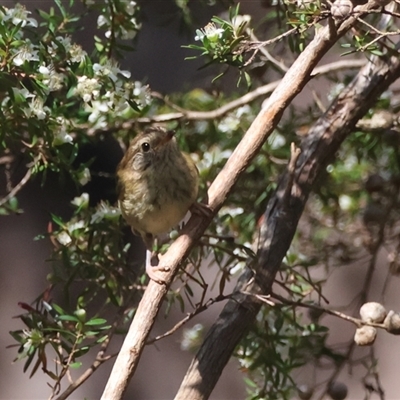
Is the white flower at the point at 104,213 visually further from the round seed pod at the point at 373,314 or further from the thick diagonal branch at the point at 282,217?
the round seed pod at the point at 373,314

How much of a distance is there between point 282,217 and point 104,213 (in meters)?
0.35

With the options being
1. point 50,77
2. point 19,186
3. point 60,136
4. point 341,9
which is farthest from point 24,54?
point 341,9

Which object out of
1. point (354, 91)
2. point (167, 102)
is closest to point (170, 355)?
point (167, 102)

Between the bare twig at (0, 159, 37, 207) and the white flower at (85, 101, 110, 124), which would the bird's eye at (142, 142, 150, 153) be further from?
the bare twig at (0, 159, 37, 207)

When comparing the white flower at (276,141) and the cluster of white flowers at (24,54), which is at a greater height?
the white flower at (276,141)

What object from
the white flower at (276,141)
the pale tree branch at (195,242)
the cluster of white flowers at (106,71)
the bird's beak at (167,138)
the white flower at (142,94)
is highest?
the white flower at (276,141)

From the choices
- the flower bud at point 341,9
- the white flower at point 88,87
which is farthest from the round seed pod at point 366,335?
the white flower at point 88,87

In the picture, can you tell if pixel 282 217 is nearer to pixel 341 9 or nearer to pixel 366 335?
pixel 366 335

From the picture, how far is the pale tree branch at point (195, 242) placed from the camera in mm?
1117

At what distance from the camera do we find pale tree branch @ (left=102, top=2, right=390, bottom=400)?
1117 millimetres

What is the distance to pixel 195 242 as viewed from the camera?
122 centimetres

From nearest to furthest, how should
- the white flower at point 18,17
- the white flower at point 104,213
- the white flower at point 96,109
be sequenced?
the white flower at point 18,17 < the white flower at point 96,109 < the white flower at point 104,213

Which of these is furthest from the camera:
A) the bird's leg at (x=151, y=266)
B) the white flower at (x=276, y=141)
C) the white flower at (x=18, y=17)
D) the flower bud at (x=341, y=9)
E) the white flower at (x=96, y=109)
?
the white flower at (x=276, y=141)

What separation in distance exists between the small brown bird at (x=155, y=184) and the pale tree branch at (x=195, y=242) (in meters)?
0.20
